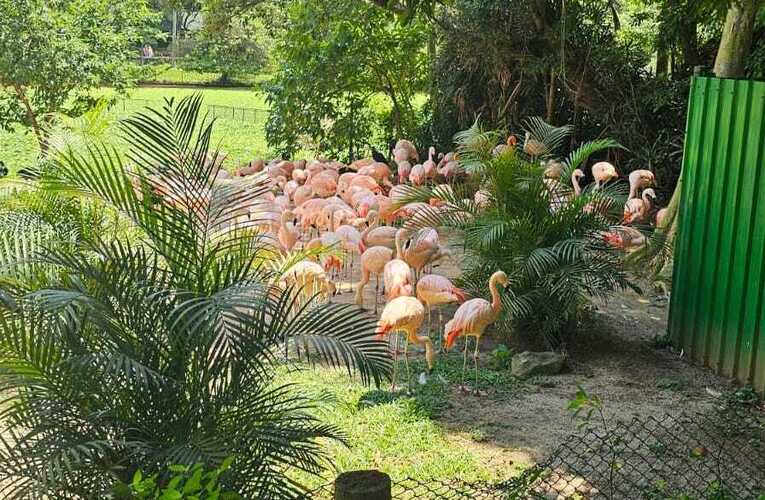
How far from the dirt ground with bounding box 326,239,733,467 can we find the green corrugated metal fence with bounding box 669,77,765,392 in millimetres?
270

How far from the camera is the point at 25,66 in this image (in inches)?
559

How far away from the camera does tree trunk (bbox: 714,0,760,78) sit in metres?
9.38

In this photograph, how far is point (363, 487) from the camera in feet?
11.0

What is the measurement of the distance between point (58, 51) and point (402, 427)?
1054 centimetres

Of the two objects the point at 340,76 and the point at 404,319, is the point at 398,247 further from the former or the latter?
the point at 340,76

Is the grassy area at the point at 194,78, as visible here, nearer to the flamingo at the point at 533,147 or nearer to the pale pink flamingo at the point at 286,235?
the flamingo at the point at 533,147

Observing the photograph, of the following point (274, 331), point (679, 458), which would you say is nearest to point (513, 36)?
point (679, 458)

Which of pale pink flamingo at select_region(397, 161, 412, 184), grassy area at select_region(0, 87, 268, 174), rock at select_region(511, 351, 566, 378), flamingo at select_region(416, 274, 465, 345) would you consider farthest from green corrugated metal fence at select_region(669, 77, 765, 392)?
grassy area at select_region(0, 87, 268, 174)

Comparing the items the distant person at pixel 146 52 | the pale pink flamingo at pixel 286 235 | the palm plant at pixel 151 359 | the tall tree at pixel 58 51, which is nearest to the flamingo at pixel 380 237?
the pale pink flamingo at pixel 286 235

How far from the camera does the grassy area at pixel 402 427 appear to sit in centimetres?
525

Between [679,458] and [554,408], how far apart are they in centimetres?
124

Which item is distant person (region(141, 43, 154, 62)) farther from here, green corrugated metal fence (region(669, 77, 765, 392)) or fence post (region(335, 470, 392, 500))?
fence post (region(335, 470, 392, 500))

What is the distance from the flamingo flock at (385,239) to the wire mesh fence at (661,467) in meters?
1.37

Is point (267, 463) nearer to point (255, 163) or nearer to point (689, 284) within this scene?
point (689, 284)
